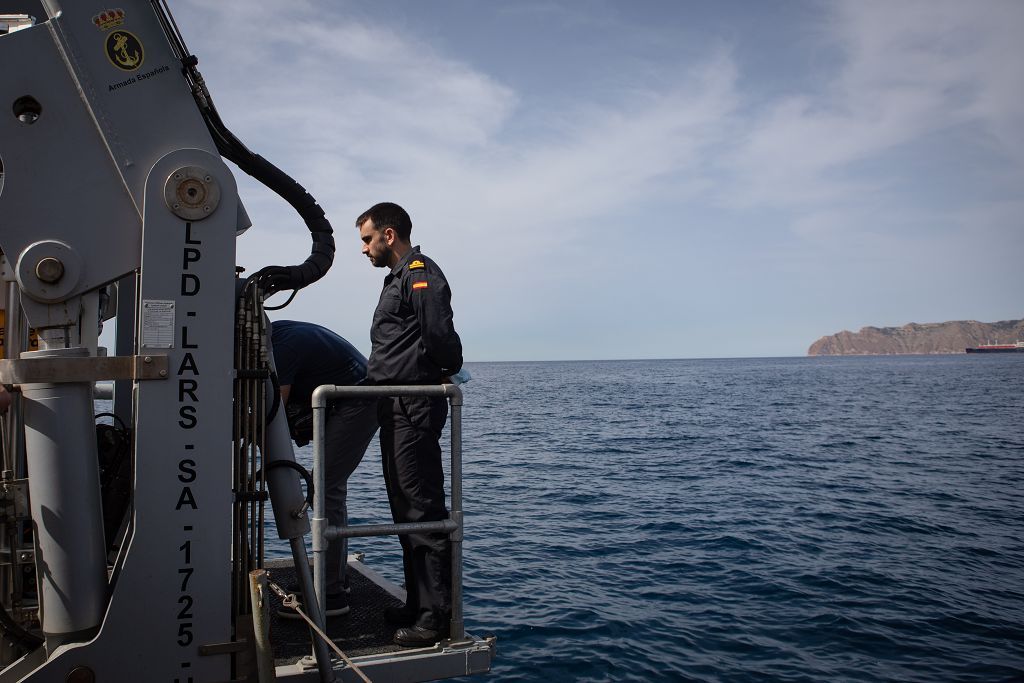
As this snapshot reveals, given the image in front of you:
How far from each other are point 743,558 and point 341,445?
9862 mm

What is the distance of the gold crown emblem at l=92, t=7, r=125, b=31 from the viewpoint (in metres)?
2.82

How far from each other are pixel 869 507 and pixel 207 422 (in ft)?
54.8

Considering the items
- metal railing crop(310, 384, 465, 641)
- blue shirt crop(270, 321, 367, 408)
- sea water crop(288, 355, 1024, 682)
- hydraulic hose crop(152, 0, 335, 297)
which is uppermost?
hydraulic hose crop(152, 0, 335, 297)

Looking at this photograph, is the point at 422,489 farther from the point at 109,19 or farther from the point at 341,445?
the point at 109,19

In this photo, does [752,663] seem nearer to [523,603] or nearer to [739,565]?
→ [523,603]

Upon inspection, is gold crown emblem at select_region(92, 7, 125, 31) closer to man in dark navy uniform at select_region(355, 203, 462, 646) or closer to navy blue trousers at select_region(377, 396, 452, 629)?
man in dark navy uniform at select_region(355, 203, 462, 646)

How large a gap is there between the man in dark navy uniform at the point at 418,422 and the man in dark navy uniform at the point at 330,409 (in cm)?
30

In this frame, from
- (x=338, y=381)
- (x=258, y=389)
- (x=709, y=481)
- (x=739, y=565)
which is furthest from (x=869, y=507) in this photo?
(x=258, y=389)

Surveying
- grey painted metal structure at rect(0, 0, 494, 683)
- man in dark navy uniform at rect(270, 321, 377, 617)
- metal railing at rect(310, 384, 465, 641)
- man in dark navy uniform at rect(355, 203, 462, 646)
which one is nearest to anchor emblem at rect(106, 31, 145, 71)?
grey painted metal structure at rect(0, 0, 494, 683)

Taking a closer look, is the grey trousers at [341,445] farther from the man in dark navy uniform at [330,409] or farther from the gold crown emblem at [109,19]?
the gold crown emblem at [109,19]

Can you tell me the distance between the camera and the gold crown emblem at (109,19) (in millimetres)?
2824

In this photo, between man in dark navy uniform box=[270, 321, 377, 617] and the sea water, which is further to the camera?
the sea water

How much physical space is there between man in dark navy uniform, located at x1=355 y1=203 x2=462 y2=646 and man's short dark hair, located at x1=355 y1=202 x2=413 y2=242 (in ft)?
0.78

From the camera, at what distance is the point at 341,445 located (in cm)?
435
